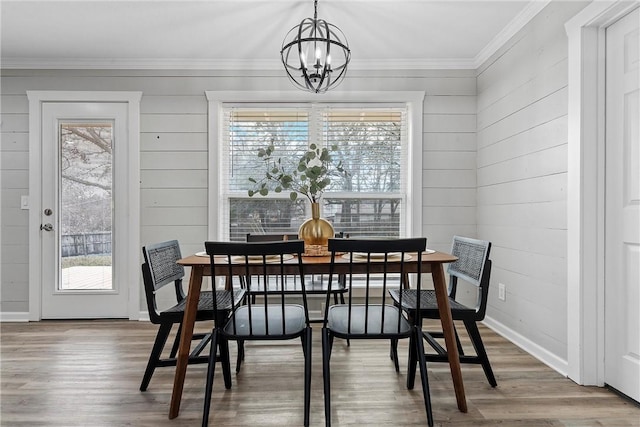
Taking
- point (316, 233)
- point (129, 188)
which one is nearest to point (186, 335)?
point (316, 233)

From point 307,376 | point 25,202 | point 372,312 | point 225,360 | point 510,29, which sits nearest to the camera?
point 307,376

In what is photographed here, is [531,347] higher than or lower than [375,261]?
lower

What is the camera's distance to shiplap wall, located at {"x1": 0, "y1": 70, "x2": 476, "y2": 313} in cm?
357

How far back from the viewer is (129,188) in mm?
3564

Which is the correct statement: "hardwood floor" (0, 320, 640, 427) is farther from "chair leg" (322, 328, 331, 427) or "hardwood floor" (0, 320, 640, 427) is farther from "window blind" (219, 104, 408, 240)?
"window blind" (219, 104, 408, 240)

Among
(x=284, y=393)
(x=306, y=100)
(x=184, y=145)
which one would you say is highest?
(x=306, y=100)

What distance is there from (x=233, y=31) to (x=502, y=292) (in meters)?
2.95

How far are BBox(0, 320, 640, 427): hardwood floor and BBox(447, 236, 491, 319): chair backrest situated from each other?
0.49m

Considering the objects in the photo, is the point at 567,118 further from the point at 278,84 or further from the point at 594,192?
the point at 278,84

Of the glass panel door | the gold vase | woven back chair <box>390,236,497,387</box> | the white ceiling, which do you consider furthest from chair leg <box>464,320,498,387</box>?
the glass panel door

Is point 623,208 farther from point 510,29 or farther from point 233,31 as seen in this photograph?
point 233,31

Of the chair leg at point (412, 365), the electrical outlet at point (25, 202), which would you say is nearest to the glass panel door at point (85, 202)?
the electrical outlet at point (25, 202)

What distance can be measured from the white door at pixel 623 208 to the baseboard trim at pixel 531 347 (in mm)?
239

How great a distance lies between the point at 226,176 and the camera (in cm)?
368
